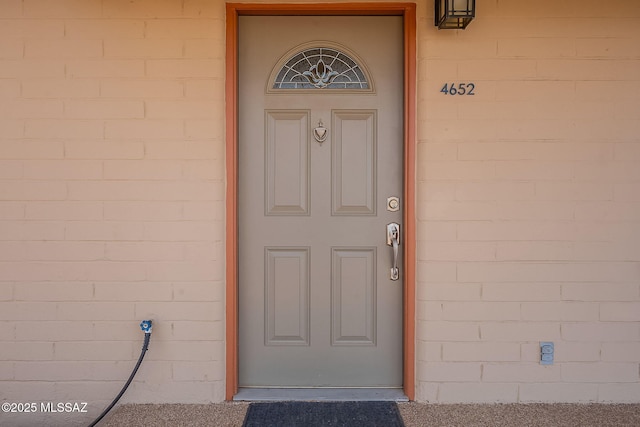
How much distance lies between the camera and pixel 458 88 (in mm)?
2916

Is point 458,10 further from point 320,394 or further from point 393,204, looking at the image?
point 320,394

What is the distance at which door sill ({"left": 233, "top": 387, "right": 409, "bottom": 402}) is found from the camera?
2.98 meters

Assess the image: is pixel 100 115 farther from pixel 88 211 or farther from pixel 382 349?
pixel 382 349

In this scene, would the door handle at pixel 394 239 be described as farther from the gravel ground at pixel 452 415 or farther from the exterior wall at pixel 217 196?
the gravel ground at pixel 452 415

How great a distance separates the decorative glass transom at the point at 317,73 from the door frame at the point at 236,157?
0.26 metres

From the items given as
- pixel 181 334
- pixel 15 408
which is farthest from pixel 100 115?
pixel 15 408

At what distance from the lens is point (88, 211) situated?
9.61 feet

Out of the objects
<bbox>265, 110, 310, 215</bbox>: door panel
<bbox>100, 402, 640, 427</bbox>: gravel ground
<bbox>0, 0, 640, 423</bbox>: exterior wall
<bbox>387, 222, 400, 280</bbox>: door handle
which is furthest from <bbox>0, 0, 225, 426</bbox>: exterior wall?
<bbox>387, 222, 400, 280</bbox>: door handle

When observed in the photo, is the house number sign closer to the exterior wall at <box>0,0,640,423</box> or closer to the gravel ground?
the exterior wall at <box>0,0,640,423</box>

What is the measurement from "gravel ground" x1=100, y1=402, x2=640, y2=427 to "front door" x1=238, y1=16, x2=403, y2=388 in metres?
0.30

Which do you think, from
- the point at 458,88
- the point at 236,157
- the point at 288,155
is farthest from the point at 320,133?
the point at 458,88

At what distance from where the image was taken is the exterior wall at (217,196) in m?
2.91

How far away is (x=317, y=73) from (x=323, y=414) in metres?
2.08

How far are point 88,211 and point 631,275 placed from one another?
3.32 meters
